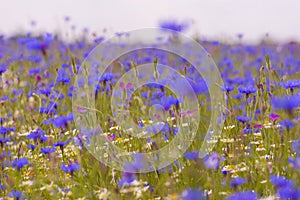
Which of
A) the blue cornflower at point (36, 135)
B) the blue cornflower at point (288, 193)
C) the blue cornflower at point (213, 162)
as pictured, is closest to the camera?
the blue cornflower at point (288, 193)

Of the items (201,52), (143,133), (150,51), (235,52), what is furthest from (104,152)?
(235,52)

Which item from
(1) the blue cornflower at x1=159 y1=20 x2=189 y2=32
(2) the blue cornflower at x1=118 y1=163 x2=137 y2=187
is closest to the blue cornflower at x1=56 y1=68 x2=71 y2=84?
(1) the blue cornflower at x1=159 y1=20 x2=189 y2=32

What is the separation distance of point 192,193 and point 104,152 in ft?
4.38

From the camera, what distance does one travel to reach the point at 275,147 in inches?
115

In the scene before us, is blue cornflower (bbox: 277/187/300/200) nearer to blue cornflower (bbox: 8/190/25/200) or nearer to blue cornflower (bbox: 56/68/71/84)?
blue cornflower (bbox: 8/190/25/200)

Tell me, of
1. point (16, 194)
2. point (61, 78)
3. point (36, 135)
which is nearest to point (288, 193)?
point (16, 194)

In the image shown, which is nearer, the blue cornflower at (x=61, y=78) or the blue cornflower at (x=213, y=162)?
the blue cornflower at (x=213, y=162)

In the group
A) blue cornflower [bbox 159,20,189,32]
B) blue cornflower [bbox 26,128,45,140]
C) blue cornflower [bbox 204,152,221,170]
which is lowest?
blue cornflower [bbox 26,128,45,140]

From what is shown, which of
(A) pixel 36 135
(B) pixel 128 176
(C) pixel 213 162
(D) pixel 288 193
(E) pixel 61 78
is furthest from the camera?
(E) pixel 61 78

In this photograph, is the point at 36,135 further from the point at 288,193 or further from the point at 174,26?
the point at 288,193

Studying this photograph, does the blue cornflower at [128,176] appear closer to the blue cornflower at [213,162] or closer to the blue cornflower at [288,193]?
the blue cornflower at [213,162]

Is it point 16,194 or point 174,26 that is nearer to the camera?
point 16,194

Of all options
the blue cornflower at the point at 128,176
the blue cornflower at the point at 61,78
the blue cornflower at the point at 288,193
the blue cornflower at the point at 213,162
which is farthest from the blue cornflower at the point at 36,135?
the blue cornflower at the point at 288,193

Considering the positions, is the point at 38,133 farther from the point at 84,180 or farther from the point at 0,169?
the point at 84,180
